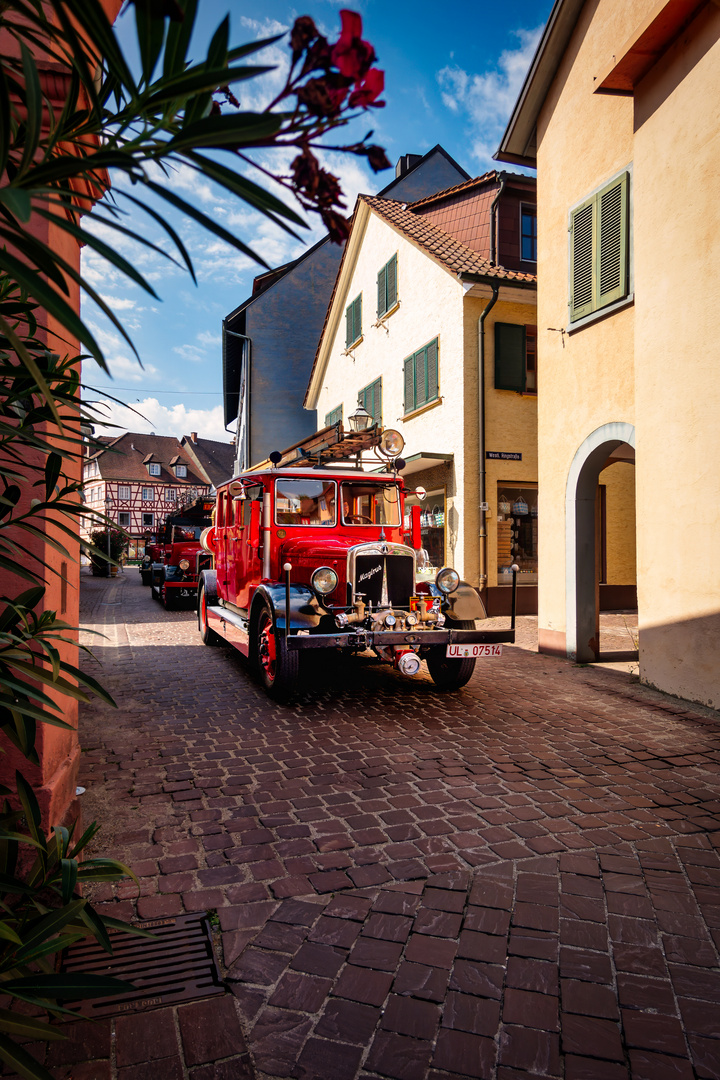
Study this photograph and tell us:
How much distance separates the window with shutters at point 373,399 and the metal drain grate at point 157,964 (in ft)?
45.8

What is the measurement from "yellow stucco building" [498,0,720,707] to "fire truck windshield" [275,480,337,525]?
10.2ft

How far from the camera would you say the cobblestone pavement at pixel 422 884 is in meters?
1.85

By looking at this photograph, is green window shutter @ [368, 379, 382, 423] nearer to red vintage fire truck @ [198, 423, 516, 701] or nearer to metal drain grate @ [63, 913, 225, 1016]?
red vintage fire truck @ [198, 423, 516, 701]

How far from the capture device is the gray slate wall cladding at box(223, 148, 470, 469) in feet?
73.8

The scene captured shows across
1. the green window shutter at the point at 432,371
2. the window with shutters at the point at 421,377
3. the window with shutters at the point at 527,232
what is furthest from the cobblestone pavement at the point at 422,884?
the window with shutters at the point at 527,232

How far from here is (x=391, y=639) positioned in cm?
528

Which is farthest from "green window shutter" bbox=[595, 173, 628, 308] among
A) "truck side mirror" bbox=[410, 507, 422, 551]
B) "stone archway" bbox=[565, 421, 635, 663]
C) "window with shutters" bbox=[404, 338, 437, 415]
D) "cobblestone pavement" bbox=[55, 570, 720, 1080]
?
"window with shutters" bbox=[404, 338, 437, 415]

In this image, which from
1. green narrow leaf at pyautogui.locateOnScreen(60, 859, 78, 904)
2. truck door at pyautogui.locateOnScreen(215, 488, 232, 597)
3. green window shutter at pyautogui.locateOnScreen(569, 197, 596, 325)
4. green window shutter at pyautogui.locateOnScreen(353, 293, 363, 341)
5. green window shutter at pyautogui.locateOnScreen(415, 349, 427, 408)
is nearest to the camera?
green narrow leaf at pyautogui.locateOnScreen(60, 859, 78, 904)

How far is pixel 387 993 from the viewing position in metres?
2.05

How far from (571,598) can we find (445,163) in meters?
17.1

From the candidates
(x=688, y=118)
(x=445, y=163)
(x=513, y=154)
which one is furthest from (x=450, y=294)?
(x=445, y=163)

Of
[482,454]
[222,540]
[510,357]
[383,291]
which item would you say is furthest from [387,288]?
[222,540]

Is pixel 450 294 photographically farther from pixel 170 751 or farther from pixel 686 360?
pixel 170 751

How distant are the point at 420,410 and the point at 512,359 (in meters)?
2.19
